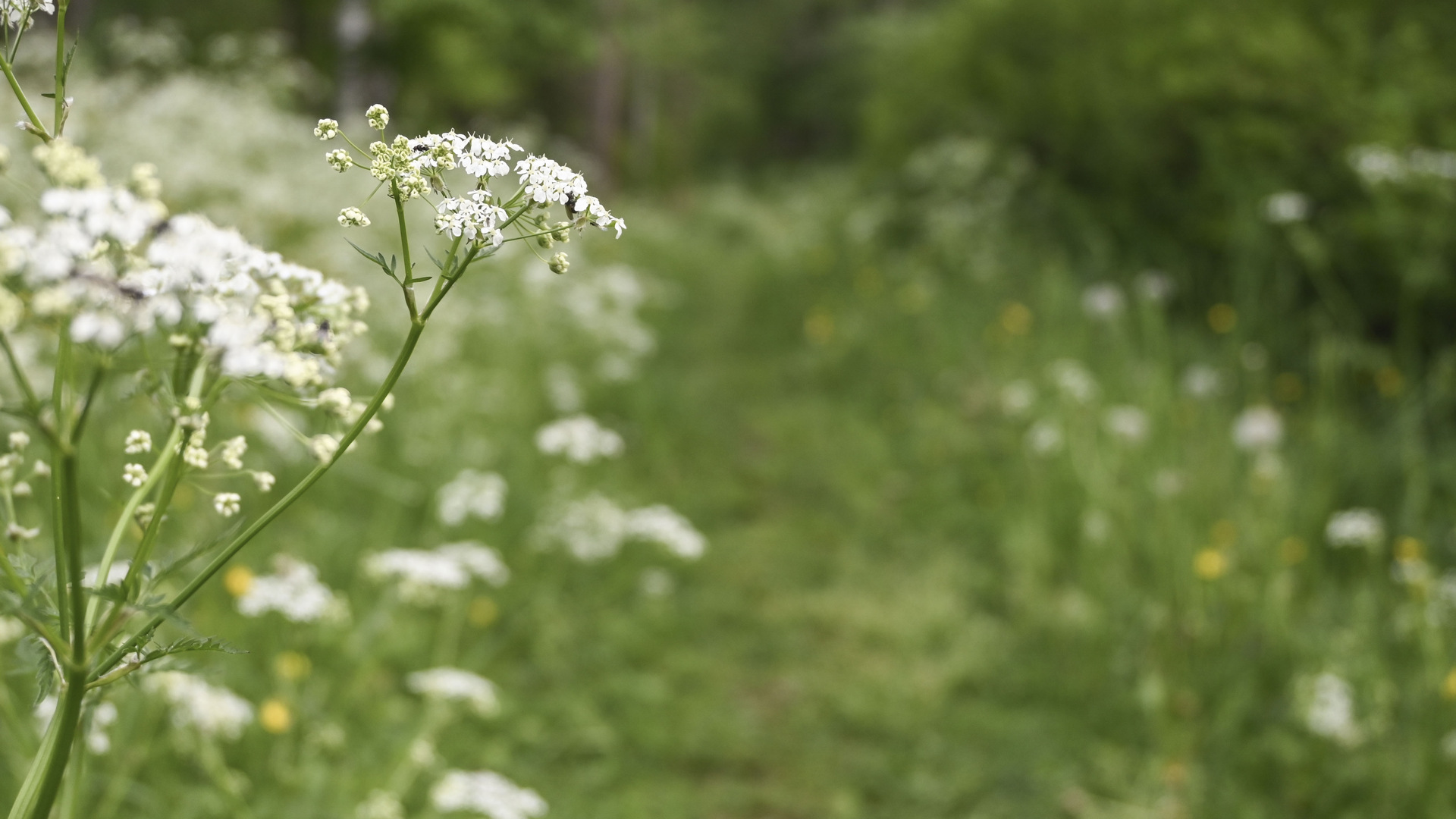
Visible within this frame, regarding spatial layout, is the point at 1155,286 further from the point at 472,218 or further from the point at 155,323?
the point at 155,323

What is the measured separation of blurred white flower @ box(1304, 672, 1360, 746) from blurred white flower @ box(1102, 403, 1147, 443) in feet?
5.57

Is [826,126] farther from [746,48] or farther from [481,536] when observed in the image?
[481,536]

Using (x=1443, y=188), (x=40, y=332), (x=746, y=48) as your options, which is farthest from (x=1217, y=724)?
(x=746, y=48)

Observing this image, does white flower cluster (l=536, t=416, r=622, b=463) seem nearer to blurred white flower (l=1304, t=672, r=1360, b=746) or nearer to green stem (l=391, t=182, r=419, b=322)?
blurred white flower (l=1304, t=672, r=1360, b=746)

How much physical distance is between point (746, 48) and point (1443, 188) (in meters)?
24.5

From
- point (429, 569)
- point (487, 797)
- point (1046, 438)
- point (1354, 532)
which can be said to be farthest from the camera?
point (1046, 438)

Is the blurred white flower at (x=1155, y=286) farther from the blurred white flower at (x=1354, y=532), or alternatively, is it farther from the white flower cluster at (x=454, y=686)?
Result: the white flower cluster at (x=454, y=686)

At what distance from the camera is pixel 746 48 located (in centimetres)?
2712

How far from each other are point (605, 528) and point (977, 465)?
102 inches

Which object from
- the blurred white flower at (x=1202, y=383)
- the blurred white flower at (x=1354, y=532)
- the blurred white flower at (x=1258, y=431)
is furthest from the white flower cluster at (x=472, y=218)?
the blurred white flower at (x=1202, y=383)

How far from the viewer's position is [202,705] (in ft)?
7.54

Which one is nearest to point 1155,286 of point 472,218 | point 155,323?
point 472,218

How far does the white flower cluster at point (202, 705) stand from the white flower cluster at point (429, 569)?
0.57 meters

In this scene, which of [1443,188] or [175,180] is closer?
[1443,188]
